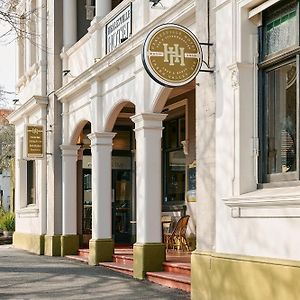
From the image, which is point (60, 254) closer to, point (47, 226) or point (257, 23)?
point (47, 226)

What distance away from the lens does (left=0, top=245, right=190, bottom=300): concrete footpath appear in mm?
10977

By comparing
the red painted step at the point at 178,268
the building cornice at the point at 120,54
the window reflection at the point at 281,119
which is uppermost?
the building cornice at the point at 120,54

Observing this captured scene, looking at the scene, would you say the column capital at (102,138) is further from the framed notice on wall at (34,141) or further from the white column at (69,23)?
the white column at (69,23)

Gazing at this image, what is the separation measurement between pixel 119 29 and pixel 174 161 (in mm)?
4317

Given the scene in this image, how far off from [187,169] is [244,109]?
285 inches

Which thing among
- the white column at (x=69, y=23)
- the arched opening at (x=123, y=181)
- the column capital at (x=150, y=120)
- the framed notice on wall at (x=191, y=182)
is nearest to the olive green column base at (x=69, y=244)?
the arched opening at (x=123, y=181)

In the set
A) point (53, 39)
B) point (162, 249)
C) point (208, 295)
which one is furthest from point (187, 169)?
point (208, 295)

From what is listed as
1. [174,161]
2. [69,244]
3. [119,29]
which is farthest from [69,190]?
[119,29]

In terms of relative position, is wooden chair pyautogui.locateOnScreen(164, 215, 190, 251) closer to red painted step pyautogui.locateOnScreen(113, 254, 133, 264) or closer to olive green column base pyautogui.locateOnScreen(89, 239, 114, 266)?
red painted step pyautogui.locateOnScreen(113, 254, 133, 264)

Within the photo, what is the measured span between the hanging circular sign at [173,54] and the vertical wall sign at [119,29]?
3970 millimetres

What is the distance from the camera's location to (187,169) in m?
16.3

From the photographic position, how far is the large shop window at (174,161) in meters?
17.0

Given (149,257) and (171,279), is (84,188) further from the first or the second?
(171,279)

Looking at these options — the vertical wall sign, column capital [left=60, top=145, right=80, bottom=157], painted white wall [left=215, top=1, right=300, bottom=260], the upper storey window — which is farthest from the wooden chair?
the upper storey window
